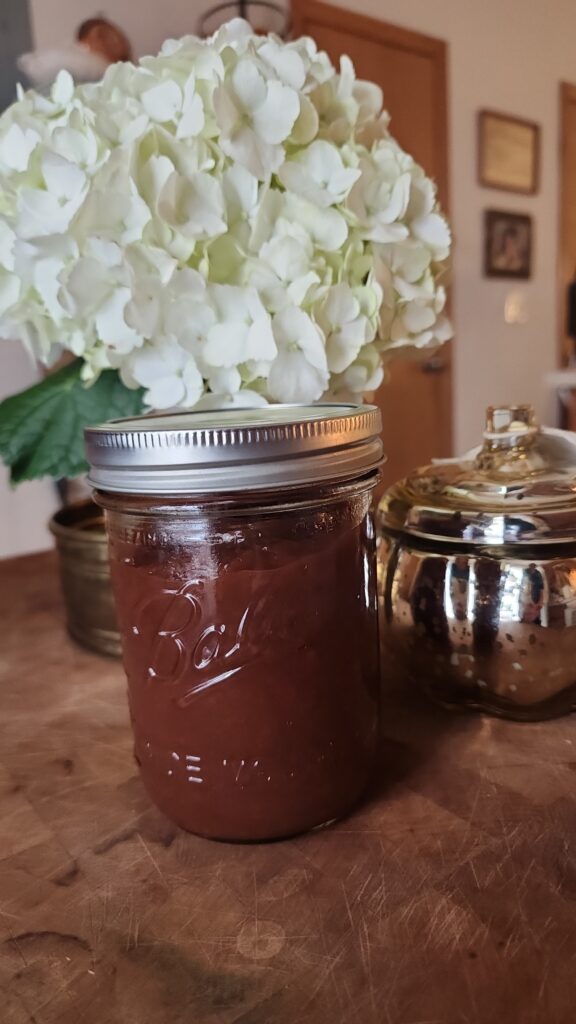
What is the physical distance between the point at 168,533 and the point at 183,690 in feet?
0.28

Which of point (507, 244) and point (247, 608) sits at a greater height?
point (507, 244)

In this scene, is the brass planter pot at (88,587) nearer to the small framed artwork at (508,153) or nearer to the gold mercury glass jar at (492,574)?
the gold mercury glass jar at (492,574)

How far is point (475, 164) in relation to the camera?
8.73 ft

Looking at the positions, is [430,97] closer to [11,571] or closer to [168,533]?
[11,571]

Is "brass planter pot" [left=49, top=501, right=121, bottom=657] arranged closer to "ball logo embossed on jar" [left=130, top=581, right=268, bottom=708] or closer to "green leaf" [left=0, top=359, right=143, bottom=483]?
"green leaf" [left=0, top=359, right=143, bottom=483]

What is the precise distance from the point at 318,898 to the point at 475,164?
2.81 meters

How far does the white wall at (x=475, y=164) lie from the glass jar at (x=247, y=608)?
7.62ft

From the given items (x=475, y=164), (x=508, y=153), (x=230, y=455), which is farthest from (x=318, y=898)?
(x=508, y=153)

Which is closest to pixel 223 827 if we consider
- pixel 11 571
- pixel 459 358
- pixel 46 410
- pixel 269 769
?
pixel 269 769

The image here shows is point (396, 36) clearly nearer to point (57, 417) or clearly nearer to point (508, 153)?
point (508, 153)

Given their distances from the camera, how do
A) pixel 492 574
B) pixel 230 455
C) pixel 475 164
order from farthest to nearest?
1. pixel 475 164
2. pixel 492 574
3. pixel 230 455

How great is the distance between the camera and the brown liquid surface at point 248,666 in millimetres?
362

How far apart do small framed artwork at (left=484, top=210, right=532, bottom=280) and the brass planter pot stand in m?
2.51

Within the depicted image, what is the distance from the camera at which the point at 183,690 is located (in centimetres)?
38
